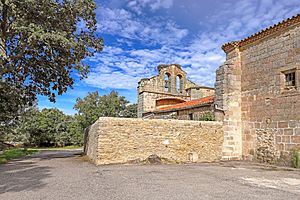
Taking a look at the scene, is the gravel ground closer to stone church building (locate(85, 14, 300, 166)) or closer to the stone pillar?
stone church building (locate(85, 14, 300, 166))

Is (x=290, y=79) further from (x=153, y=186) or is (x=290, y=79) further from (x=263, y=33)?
(x=153, y=186)

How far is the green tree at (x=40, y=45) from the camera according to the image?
35.3 ft

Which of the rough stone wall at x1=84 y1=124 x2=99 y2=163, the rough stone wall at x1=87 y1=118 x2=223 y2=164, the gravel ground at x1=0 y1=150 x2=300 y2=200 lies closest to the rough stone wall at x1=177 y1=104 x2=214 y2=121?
the rough stone wall at x1=87 y1=118 x2=223 y2=164

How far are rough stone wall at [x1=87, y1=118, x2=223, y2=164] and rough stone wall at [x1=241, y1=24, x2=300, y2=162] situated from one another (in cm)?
166

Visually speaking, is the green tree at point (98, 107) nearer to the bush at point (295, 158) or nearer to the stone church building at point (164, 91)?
the stone church building at point (164, 91)

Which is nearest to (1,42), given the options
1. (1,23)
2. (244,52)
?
(1,23)

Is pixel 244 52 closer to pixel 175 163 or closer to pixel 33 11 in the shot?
pixel 175 163

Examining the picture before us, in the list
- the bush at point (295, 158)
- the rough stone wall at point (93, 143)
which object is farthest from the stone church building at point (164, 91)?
the bush at point (295, 158)

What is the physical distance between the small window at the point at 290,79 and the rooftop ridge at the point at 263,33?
206 cm

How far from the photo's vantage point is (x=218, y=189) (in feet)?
20.6

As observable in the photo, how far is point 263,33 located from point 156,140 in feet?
23.3

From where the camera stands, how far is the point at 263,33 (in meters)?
12.0

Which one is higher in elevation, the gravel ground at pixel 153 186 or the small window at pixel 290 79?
the small window at pixel 290 79

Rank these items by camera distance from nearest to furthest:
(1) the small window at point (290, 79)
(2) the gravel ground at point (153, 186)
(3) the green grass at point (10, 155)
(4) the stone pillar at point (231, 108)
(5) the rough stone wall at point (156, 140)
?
1. (2) the gravel ground at point (153, 186)
2. (1) the small window at point (290, 79)
3. (5) the rough stone wall at point (156, 140)
4. (4) the stone pillar at point (231, 108)
5. (3) the green grass at point (10, 155)
